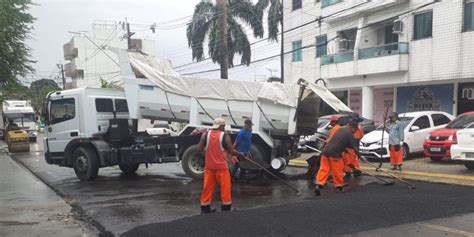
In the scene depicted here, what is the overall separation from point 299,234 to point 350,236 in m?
0.64

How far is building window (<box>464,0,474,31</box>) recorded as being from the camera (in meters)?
18.1

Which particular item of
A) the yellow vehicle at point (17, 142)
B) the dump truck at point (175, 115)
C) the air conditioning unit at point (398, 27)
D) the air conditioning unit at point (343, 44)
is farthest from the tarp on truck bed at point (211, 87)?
the yellow vehicle at point (17, 142)

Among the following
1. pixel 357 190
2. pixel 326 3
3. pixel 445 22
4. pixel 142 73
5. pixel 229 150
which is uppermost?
pixel 326 3

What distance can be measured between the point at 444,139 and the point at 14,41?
693 inches

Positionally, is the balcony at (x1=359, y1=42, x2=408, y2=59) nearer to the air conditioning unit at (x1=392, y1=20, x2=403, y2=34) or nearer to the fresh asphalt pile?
the air conditioning unit at (x1=392, y1=20, x2=403, y2=34)

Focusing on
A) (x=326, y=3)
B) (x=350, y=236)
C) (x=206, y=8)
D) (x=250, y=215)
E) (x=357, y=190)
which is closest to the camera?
(x=350, y=236)

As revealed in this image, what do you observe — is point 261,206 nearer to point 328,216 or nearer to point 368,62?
point 328,216

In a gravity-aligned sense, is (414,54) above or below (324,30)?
below

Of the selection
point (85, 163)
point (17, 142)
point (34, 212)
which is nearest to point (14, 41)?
point (17, 142)

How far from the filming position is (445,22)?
1895cm

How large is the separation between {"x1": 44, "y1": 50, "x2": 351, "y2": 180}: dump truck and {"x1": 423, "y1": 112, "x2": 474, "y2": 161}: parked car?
345 centimetres

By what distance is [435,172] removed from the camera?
11.6m

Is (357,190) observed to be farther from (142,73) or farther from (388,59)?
(388,59)

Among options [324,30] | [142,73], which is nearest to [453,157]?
[142,73]
